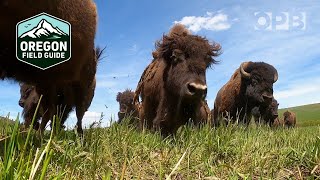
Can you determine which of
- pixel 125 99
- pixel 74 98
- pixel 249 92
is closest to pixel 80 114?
pixel 74 98

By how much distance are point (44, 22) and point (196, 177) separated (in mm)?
2439

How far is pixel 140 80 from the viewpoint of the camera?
10625 millimetres

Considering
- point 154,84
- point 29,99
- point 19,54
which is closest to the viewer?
point 19,54

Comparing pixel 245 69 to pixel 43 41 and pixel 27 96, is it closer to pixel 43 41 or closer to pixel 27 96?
pixel 27 96

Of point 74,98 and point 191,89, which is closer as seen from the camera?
point 74,98

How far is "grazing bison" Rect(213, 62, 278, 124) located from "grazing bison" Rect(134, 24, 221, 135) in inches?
187

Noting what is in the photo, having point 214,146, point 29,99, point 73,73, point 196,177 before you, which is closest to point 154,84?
point 29,99

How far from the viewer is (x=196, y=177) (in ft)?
12.2

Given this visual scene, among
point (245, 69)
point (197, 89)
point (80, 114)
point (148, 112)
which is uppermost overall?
point (245, 69)

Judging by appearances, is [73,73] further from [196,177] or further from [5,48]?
[196,177]

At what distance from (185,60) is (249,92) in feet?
19.4

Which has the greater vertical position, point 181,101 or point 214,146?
point 181,101

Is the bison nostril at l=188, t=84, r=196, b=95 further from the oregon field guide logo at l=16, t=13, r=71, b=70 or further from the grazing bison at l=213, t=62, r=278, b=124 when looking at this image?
the grazing bison at l=213, t=62, r=278, b=124

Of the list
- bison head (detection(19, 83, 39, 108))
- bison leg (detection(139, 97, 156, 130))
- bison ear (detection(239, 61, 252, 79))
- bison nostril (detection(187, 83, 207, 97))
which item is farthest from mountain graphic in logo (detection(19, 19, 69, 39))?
bison ear (detection(239, 61, 252, 79))
